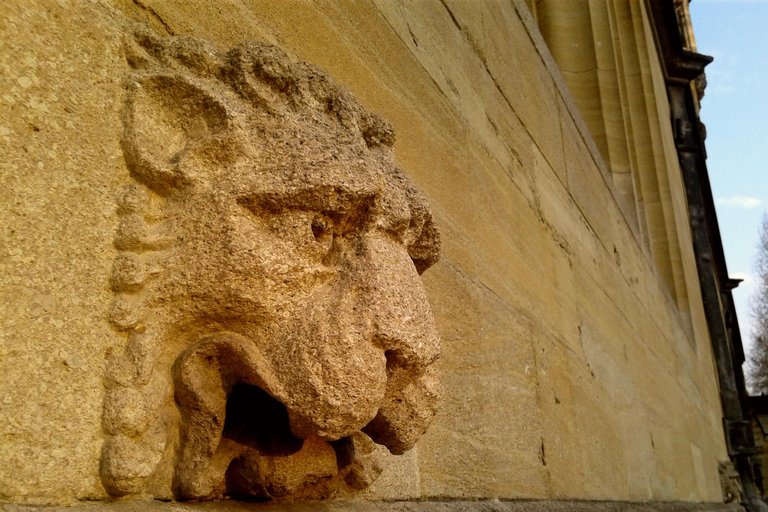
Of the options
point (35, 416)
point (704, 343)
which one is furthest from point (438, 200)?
point (704, 343)

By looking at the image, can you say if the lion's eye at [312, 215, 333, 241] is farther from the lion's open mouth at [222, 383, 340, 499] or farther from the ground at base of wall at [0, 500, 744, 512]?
the ground at base of wall at [0, 500, 744, 512]

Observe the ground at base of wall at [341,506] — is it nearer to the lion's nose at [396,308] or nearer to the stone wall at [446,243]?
the stone wall at [446,243]

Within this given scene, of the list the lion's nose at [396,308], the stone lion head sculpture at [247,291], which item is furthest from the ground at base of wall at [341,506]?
the lion's nose at [396,308]

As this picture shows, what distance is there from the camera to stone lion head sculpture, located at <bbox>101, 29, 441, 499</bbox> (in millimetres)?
816

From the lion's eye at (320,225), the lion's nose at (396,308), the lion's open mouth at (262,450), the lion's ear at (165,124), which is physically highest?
the lion's ear at (165,124)

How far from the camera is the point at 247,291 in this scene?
83 cm

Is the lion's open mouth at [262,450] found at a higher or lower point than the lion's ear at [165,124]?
lower

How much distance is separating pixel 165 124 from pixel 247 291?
10.5 inches

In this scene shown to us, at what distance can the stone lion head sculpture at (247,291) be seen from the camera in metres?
0.82

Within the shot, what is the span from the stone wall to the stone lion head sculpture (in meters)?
0.04

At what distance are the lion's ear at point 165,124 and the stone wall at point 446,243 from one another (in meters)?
0.02

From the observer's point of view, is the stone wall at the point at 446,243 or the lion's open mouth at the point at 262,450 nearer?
the stone wall at the point at 446,243

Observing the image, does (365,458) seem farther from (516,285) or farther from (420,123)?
(516,285)

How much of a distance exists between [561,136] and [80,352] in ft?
9.98
